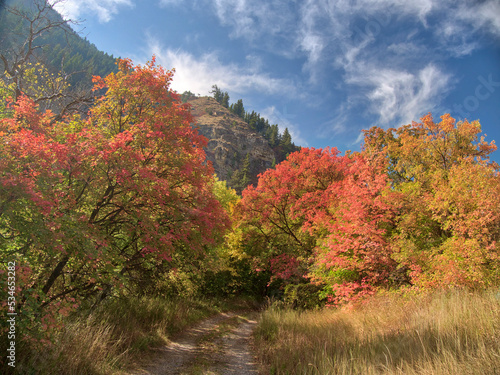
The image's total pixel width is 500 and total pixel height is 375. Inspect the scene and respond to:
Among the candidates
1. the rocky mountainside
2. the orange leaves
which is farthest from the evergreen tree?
the orange leaves

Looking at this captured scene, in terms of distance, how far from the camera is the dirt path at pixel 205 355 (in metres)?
6.67

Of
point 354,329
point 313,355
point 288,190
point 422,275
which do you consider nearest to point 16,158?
point 313,355

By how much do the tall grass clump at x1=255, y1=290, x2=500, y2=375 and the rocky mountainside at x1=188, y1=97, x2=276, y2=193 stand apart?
95.1 metres

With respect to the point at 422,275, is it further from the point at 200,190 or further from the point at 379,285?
the point at 200,190

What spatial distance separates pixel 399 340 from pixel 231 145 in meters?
124

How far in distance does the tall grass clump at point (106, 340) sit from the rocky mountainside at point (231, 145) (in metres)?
92.7

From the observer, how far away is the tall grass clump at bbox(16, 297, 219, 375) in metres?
3.96

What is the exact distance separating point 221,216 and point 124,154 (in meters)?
4.29

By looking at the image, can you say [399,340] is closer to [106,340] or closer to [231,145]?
[106,340]

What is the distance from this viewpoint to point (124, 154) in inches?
224

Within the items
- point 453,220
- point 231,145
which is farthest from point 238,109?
point 453,220

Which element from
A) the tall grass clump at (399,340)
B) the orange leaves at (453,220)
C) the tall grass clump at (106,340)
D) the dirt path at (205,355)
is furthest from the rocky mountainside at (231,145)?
the tall grass clump at (399,340)

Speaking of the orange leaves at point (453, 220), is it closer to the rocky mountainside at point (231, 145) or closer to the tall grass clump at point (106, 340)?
the tall grass clump at point (106, 340)

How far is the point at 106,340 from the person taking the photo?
568cm
